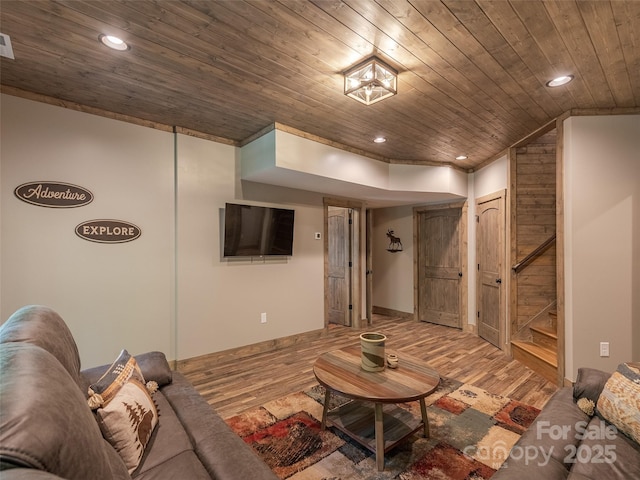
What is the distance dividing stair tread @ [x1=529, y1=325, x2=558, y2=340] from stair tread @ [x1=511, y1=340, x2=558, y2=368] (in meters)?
0.17

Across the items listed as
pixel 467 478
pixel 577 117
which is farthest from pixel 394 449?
pixel 577 117

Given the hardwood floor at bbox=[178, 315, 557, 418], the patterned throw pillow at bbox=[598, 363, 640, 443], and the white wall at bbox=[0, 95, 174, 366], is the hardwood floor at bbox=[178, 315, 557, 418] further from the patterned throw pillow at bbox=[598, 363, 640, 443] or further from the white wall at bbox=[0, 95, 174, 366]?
the patterned throw pillow at bbox=[598, 363, 640, 443]

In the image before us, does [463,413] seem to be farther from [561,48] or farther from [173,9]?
[173,9]

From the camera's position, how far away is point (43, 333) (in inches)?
50.6

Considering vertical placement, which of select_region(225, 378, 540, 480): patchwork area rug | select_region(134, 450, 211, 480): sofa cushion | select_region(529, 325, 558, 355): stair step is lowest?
select_region(225, 378, 540, 480): patchwork area rug

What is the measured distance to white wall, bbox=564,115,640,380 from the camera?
2.79m

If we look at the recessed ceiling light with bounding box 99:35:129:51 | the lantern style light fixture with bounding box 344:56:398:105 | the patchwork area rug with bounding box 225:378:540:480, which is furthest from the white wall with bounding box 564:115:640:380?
the recessed ceiling light with bounding box 99:35:129:51

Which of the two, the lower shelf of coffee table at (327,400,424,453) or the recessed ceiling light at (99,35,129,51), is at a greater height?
the recessed ceiling light at (99,35,129,51)

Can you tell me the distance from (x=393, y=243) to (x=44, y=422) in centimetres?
576

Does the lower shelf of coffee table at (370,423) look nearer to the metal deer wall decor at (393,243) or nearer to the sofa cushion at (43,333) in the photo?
the sofa cushion at (43,333)

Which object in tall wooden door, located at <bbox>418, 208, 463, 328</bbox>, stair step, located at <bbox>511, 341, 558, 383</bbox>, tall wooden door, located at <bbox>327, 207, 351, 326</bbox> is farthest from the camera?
tall wooden door, located at <bbox>327, 207, 351, 326</bbox>

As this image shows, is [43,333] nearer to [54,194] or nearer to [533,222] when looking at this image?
[54,194]

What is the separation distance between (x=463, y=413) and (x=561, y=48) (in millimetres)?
2727

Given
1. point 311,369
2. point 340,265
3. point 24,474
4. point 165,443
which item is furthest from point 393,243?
point 24,474
